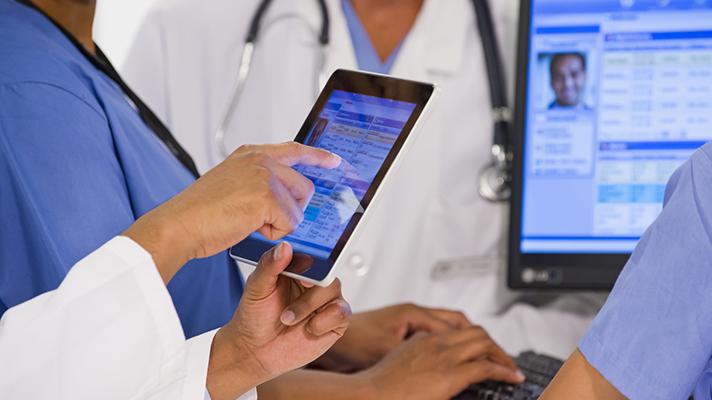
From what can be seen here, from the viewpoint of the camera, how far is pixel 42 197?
758 mm

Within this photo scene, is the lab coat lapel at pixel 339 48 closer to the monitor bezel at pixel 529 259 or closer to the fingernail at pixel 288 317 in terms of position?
the monitor bezel at pixel 529 259

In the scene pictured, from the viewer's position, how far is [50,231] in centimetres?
76

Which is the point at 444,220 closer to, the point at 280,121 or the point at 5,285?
the point at 280,121

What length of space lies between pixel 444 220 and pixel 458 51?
25 centimetres

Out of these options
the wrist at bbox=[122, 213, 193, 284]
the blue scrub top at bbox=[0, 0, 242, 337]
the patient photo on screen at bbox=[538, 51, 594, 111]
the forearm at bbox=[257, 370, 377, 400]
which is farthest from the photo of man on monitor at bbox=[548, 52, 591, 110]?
the wrist at bbox=[122, 213, 193, 284]

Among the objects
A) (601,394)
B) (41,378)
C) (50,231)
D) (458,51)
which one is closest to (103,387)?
(41,378)

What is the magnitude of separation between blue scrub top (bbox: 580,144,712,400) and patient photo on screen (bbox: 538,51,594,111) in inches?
20.3

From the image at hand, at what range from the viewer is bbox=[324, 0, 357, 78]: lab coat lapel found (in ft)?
4.59

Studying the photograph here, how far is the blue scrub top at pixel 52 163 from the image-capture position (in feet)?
2.49

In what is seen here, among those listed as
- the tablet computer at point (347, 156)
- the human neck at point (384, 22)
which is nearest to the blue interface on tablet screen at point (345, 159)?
the tablet computer at point (347, 156)

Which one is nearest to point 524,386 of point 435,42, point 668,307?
point 668,307

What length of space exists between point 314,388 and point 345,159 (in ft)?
0.93

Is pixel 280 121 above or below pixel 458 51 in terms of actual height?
below

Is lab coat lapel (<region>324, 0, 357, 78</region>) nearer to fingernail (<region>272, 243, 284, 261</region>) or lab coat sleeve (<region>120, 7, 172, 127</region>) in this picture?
lab coat sleeve (<region>120, 7, 172, 127</region>)
